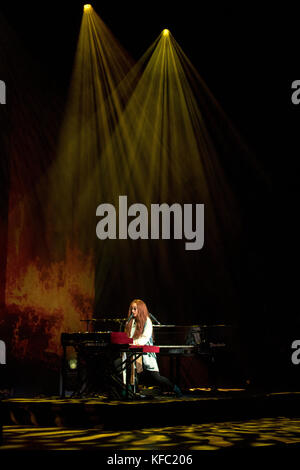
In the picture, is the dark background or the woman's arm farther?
the dark background

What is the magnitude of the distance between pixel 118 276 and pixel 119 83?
336cm

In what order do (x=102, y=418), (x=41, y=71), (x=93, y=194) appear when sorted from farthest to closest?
(x=93, y=194) < (x=41, y=71) < (x=102, y=418)

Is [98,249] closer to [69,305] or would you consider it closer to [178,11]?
[69,305]

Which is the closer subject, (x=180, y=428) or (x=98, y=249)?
(x=180, y=428)

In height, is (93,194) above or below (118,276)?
above

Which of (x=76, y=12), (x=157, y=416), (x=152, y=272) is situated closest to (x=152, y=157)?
(x=152, y=272)

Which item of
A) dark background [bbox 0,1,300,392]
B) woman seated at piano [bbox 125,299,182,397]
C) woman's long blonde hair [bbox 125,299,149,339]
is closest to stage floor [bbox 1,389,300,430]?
woman seated at piano [bbox 125,299,182,397]

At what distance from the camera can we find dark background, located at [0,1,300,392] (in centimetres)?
930

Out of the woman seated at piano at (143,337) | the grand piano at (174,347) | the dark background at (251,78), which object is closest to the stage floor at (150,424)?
the grand piano at (174,347)

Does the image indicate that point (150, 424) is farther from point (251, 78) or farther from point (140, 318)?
point (251, 78)

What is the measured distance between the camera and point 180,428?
6004 millimetres

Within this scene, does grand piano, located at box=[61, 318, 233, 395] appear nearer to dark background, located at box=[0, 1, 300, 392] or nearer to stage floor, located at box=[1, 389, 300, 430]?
stage floor, located at box=[1, 389, 300, 430]

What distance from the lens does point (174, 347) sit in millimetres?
7848

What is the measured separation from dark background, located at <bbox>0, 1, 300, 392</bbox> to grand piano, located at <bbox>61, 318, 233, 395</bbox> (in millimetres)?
1030
